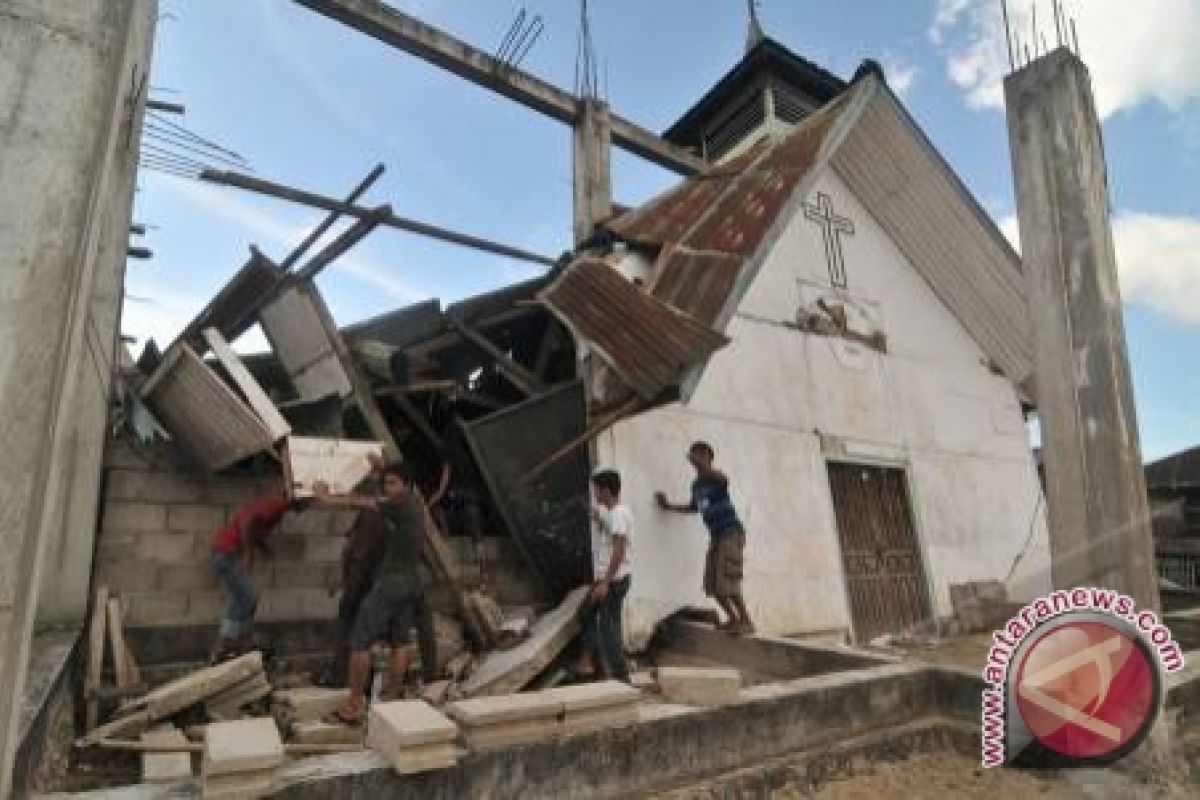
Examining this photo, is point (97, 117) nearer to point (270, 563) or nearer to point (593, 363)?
point (270, 563)

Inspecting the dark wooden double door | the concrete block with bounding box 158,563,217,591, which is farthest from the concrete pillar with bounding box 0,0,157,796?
the dark wooden double door

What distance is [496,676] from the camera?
5.31m

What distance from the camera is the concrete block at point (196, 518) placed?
19.8 ft

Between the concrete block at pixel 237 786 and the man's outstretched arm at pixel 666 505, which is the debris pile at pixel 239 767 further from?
the man's outstretched arm at pixel 666 505

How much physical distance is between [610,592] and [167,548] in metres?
3.59

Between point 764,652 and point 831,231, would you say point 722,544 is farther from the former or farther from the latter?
point 831,231

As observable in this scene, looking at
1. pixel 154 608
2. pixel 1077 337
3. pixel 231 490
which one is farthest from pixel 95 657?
pixel 1077 337

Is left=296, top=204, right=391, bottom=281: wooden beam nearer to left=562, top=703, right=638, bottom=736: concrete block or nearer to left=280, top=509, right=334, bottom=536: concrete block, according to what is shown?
left=280, top=509, right=334, bottom=536: concrete block

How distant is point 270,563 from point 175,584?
70cm

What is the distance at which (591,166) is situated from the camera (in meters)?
12.3

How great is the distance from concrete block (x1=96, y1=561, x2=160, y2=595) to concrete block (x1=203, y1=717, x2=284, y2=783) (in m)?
3.08

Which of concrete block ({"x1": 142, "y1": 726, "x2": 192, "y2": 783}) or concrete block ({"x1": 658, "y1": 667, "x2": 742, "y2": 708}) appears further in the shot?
concrete block ({"x1": 658, "y1": 667, "x2": 742, "y2": 708})

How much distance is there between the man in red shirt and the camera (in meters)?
5.67

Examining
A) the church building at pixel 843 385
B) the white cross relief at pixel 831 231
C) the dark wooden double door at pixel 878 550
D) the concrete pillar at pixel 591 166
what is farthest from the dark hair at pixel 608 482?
the concrete pillar at pixel 591 166
